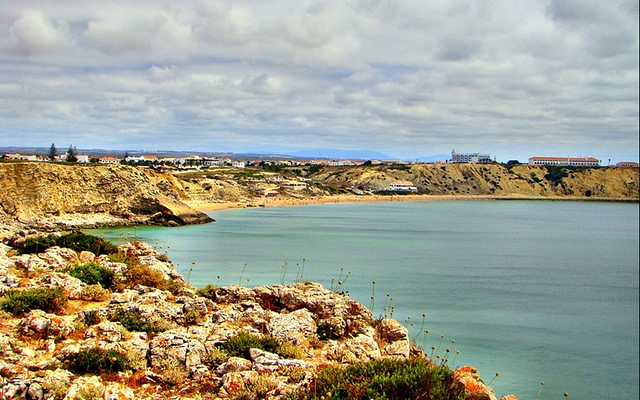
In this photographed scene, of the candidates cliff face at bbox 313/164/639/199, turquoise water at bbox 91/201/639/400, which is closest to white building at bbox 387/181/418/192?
cliff face at bbox 313/164/639/199

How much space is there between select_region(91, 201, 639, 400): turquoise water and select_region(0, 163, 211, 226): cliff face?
12.3 feet

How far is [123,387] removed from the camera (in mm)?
7066

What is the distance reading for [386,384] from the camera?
22.4ft

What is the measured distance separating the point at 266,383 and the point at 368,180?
112009mm

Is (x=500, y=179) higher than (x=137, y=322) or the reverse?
higher

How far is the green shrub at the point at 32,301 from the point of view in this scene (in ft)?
30.1

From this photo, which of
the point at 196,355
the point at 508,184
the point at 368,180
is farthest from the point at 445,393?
the point at 508,184

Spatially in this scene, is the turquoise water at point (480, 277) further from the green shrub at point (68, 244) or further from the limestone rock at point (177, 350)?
the limestone rock at point (177, 350)

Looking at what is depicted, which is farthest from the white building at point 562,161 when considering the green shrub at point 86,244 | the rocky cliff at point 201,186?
the green shrub at point 86,244

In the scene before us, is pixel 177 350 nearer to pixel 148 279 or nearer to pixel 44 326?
pixel 44 326

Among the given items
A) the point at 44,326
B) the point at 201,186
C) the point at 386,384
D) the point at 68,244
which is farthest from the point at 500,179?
the point at 44,326

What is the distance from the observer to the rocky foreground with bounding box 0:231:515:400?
703 centimetres

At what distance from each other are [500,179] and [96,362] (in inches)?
5259

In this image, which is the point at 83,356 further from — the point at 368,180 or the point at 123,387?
the point at 368,180
